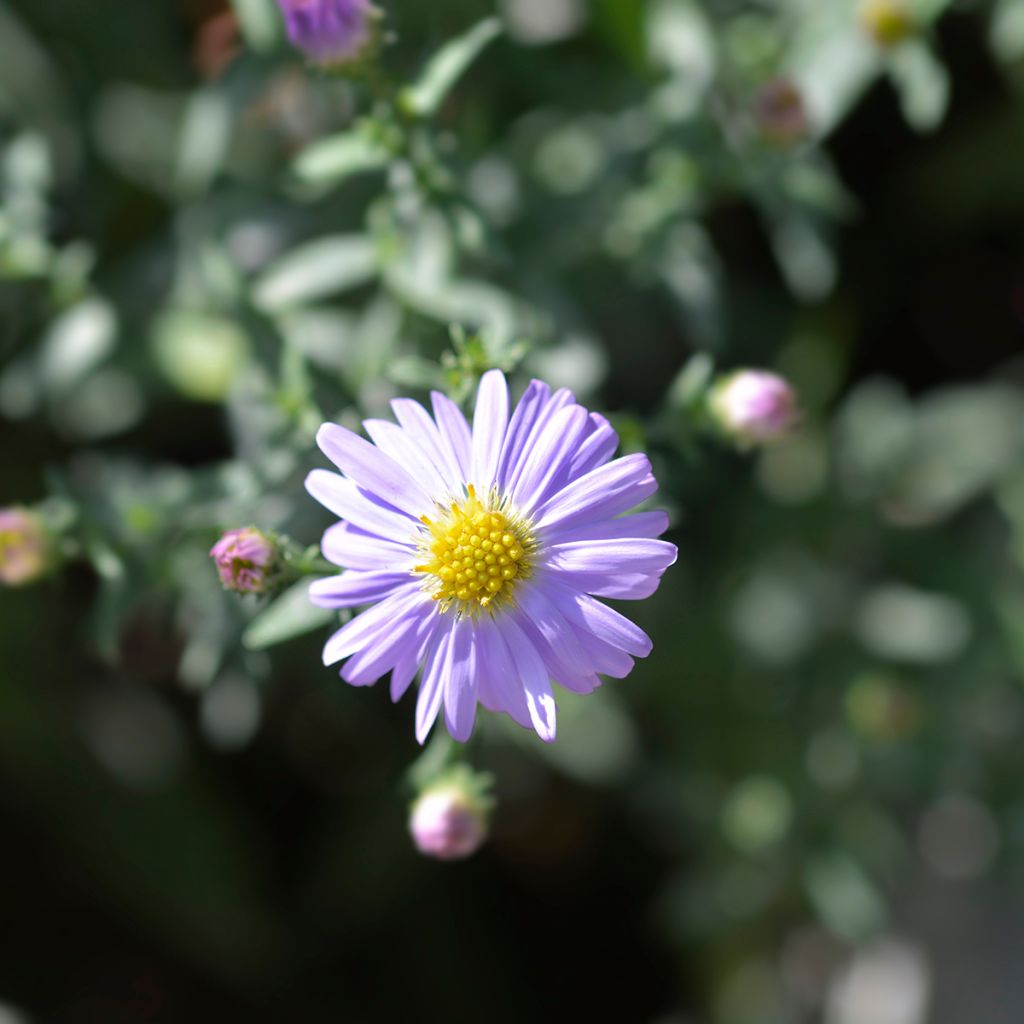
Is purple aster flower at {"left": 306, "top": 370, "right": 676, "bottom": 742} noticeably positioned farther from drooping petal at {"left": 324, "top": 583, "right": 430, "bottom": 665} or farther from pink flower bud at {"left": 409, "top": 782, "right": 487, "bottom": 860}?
pink flower bud at {"left": 409, "top": 782, "right": 487, "bottom": 860}

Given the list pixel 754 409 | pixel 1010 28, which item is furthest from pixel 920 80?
pixel 754 409

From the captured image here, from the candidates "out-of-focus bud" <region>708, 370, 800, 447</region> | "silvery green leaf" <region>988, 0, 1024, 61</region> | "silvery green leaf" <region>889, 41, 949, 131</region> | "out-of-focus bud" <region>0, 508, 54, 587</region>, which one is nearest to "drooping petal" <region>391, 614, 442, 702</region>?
"out-of-focus bud" <region>708, 370, 800, 447</region>

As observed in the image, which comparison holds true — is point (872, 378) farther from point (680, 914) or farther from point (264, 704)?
point (264, 704)

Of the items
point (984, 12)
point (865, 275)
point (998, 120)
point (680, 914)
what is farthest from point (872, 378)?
point (680, 914)

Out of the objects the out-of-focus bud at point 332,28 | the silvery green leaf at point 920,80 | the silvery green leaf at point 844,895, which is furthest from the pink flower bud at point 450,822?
the silvery green leaf at point 920,80

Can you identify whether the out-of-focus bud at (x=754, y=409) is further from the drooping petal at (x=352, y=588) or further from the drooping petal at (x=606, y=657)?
the drooping petal at (x=352, y=588)
